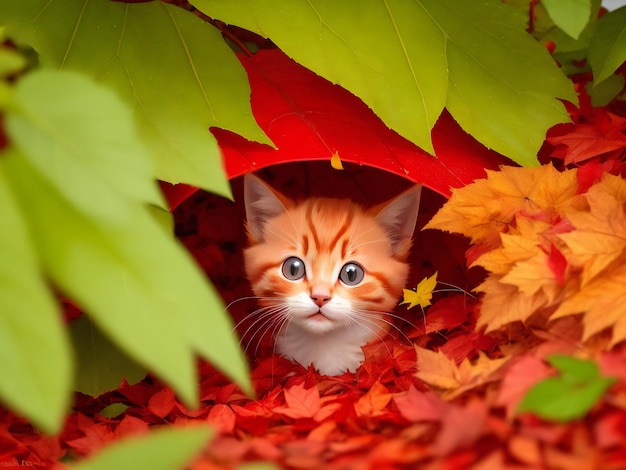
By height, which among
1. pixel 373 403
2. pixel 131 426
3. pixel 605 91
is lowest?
pixel 131 426

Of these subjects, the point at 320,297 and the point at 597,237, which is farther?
the point at 320,297

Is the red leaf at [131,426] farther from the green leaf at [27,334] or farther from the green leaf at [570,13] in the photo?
the green leaf at [570,13]

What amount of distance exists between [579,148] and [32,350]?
109 cm

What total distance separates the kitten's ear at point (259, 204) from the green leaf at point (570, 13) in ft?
2.24

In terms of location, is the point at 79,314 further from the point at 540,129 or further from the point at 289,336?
the point at 540,129

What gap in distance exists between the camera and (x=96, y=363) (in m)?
1.31

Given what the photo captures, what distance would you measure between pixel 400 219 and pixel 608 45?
52 centimetres

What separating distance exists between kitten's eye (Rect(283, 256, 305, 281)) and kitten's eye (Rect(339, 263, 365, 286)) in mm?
80

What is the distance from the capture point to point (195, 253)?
1690mm

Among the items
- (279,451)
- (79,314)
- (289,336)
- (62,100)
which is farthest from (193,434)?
(289,336)

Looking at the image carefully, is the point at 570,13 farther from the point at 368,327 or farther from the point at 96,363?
the point at 96,363

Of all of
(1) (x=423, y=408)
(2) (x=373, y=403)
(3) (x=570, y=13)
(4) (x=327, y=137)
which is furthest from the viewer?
(4) (x=327, y=137)

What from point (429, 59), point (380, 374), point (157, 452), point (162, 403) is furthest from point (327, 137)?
point (157, 452)

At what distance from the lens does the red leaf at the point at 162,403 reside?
1201 mm
